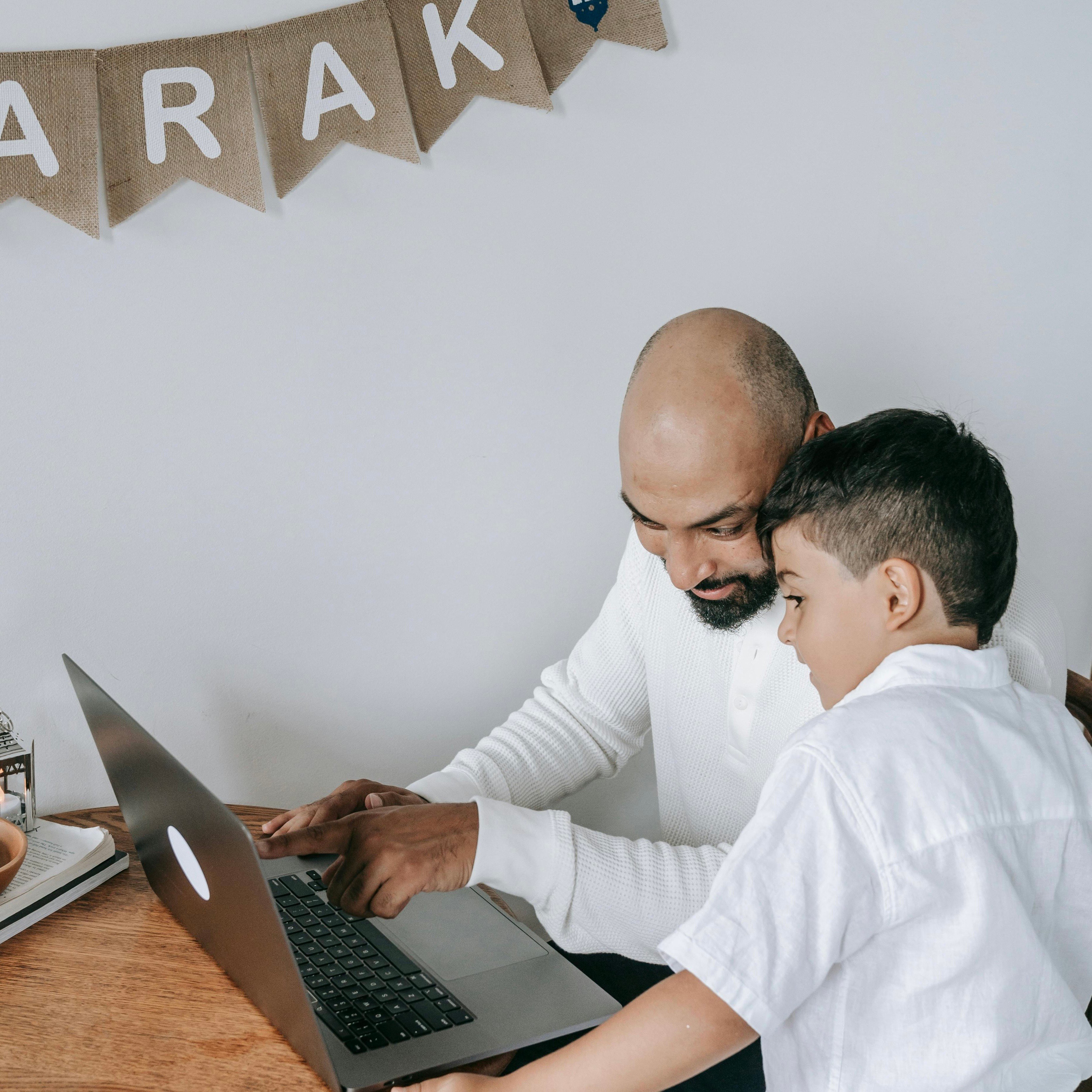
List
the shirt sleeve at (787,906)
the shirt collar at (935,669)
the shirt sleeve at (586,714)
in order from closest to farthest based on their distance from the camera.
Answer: the shirt sleeve at (787,906) < the shirt collar at (935,669) < the shirt sleeve at (586,714)

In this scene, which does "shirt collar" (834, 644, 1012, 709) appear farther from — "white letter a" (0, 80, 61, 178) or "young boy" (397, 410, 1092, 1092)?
"white letter a" (0, 80, 61, 178)

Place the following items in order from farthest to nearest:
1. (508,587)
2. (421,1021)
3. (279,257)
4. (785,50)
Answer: (508,587) < (785,50) < (279,257) < (421,1021)

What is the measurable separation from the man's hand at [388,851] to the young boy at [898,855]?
0.66 feet

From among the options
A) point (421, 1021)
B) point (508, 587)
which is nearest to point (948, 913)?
point (421, 1021)

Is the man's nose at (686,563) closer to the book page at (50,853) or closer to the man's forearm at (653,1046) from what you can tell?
the man's forearm at (653,1046)

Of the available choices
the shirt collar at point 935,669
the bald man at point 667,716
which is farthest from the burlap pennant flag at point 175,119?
the shirt collar at point 935,669

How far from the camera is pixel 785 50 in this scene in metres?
1.38

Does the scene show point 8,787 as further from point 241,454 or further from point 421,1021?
point 421,1021

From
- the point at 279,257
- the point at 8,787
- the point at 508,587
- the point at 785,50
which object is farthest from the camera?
the point at 508,587

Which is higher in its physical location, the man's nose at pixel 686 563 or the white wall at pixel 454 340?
the white wall at pixel 454 340

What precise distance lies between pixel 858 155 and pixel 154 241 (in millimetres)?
957

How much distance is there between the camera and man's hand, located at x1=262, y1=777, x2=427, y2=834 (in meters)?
1.08

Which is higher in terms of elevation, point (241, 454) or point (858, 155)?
point (858, 155)

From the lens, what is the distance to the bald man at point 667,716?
98cm
